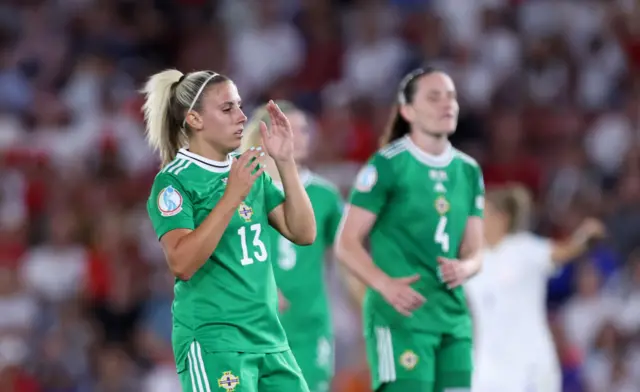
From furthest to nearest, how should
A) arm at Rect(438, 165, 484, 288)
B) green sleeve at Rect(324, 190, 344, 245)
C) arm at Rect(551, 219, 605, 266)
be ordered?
green sleeve at Rect(324, 190, 344, 245) → arm at Rect(551, 219, 605, 266) → arm at Rect(438, 165, 484, 288)

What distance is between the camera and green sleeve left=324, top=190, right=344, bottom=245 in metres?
7.88

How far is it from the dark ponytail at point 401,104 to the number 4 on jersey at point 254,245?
6.08ft

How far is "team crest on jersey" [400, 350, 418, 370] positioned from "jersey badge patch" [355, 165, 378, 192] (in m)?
0.87

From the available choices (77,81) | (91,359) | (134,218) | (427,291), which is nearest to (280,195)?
(427,291)

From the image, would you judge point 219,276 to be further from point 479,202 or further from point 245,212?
point 479,202

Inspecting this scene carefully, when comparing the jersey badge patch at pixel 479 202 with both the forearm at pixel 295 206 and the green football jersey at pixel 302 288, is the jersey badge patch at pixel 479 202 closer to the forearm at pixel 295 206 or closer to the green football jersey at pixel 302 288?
the green football jersey at pixel 302 288

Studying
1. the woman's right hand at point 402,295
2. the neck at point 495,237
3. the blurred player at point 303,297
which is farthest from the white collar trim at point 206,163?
the neck at point 495,237

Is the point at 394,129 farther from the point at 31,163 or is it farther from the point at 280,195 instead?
the point at 31,163

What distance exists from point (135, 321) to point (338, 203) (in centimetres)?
379

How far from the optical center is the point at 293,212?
5160mm

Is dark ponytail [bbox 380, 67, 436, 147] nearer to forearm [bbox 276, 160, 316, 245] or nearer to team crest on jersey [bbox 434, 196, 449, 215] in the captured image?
team crest on jersey [bbox 434, 196, 449, 215]

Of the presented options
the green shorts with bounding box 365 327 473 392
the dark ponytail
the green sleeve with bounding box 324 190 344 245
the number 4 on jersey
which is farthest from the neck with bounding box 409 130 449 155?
the number 4 on jersey

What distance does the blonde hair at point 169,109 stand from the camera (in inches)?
206

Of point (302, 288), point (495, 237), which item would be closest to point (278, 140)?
point (302, 288)
